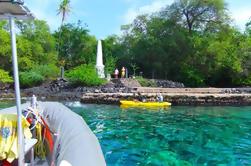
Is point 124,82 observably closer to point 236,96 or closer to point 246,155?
point 236,96

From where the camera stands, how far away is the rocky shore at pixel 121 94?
25.5m

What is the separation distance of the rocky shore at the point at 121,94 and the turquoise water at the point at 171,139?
6997 mm

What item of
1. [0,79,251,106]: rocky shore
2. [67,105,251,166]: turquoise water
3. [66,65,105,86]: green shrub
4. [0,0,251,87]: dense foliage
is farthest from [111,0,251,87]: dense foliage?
[67,105,251,166]: turquoise water

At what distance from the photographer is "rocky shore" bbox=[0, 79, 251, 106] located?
83.6ft

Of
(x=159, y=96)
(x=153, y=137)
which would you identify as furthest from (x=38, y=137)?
(x=159, y=96)

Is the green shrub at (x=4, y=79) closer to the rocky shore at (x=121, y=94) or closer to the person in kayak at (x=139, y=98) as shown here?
the rocky shore at (x=121, y=94)

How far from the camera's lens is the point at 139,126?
14633mm

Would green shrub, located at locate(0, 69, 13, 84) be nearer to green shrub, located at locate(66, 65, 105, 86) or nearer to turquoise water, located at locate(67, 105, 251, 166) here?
green shrub, located at locate(66, 65, 105, 86)

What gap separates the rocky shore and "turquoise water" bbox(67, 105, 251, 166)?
23.0 ft

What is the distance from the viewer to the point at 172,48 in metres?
42.9

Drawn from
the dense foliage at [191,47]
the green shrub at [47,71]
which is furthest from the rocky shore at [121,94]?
the dense foliage at [191,47]

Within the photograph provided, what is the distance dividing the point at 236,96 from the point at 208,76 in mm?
15220

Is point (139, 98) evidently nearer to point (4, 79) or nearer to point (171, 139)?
point (171, 139)

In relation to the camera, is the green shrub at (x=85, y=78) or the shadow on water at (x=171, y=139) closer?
the shadow on water at (x=171, y=139)
